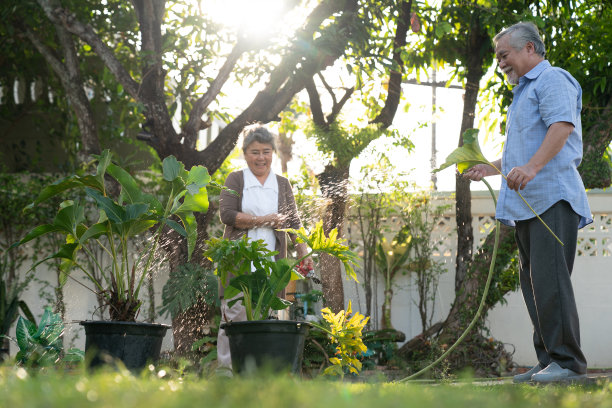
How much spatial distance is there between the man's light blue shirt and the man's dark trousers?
6 centimetres

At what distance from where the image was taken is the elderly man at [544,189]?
3.13m

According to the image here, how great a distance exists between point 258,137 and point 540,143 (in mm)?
1709

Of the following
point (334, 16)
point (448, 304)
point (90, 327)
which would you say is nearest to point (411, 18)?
point (334, 16)

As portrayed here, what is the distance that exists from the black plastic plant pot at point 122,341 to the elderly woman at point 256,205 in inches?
41.3

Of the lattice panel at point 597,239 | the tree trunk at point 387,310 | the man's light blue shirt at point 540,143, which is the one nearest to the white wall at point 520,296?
the lattice panel at point 597,239


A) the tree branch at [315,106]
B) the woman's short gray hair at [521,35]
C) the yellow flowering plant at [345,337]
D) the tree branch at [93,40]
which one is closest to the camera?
the woman's short gray hair at [521,35]

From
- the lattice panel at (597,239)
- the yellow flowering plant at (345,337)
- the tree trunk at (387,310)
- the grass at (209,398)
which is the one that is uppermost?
the lattice panel at (597,239)

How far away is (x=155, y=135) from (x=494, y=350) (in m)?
3.46

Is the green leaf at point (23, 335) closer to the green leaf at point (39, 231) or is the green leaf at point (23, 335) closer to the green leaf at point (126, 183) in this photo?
the green leaf at point (39, 231)

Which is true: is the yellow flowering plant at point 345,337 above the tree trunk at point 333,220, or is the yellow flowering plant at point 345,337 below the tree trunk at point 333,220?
below

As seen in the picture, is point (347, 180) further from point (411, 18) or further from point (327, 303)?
point (411, 18)

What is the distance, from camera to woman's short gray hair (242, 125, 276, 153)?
4.41 m

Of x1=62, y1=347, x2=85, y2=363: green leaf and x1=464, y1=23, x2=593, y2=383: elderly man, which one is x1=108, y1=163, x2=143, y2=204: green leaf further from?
x1=464, y1=23, x2=593, y2=383: elderly man

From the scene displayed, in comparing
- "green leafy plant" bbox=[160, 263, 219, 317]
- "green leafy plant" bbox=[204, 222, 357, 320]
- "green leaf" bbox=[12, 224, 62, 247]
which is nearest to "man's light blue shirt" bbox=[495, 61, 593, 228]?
"green leafy plant" bbox=[204, 222, 357, 320]
